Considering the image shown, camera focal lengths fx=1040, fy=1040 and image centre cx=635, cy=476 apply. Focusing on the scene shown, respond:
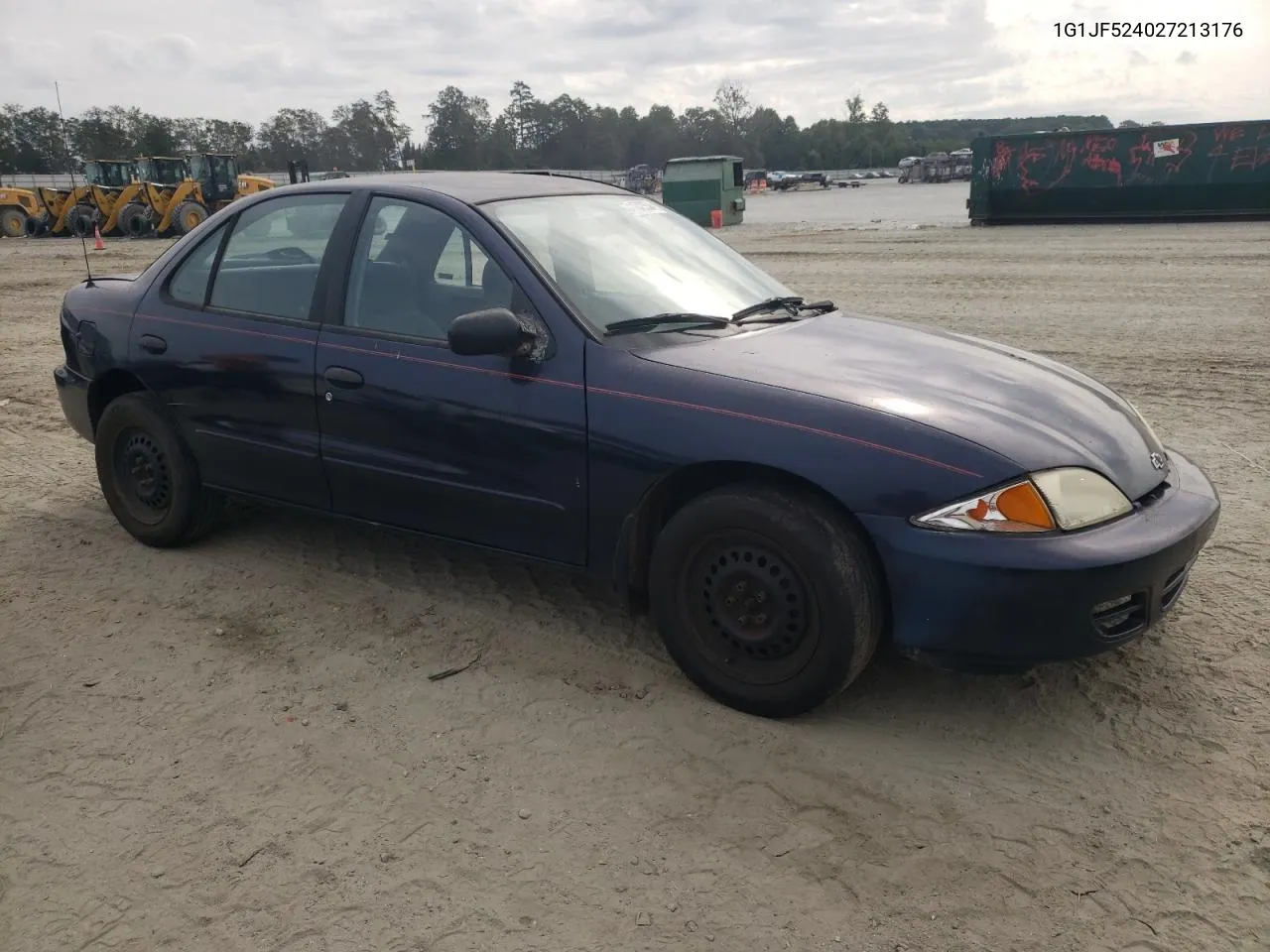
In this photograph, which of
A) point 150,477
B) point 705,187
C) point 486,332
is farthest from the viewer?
point 705,187

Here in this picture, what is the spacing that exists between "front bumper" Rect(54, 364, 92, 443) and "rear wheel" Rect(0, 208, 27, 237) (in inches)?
1238

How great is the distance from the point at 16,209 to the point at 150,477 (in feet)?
106

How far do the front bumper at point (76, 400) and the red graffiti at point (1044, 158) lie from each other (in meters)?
21.5

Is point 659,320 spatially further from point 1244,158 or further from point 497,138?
point 497,138

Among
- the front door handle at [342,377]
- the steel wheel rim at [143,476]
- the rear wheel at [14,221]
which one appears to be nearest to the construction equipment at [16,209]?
the rear wheel at [14,221]

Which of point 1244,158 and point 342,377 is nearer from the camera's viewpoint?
point 342,377

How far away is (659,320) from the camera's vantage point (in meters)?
3.63

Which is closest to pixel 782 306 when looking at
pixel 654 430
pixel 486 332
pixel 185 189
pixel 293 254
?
pixel 654 430

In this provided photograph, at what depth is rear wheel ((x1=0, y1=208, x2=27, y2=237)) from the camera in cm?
3136

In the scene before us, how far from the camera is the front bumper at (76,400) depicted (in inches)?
195

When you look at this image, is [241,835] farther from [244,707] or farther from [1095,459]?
[1095,459]

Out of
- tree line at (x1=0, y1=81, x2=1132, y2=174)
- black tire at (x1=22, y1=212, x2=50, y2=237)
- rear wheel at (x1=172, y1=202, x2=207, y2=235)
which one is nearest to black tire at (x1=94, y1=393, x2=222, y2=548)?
rear wheel at (x1=172, y1=202, x2=207, y2=235)

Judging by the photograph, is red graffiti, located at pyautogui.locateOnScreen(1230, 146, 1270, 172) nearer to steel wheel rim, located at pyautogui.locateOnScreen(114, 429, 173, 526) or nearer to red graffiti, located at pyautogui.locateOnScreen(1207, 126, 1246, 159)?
red graffiti, located at pyautogui.locateOnScreen(1207, 126, 1246, 159)

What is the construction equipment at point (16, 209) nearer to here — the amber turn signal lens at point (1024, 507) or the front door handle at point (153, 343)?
the front door handle at point (153, 343)
